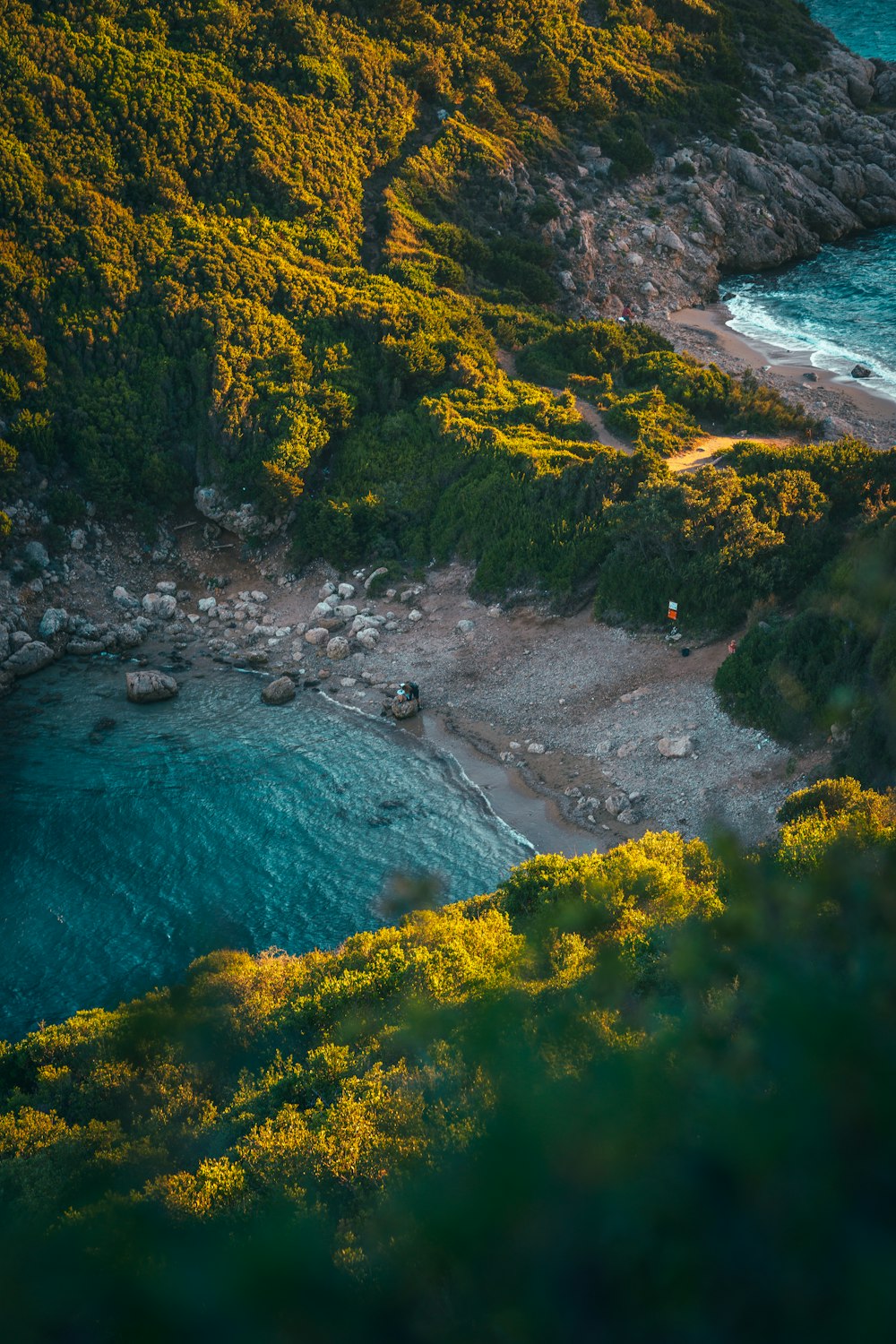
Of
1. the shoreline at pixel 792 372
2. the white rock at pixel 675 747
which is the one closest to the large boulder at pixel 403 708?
the white rock at pixel 675 747

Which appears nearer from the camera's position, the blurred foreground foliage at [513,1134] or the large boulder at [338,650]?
the blurred foreground foliage at [513,1134]

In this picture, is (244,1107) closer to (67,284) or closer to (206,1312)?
(206,1312)

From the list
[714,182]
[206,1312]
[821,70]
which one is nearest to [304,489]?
[206,1312]

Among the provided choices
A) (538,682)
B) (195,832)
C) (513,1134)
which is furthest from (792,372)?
(513,1134)

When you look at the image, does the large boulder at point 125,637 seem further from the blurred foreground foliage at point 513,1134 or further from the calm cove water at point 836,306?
the calm cove water at point 836,306

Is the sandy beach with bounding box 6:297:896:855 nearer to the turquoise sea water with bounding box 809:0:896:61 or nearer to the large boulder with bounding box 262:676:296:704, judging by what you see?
the large boulder with bounding box 262:676:296:704

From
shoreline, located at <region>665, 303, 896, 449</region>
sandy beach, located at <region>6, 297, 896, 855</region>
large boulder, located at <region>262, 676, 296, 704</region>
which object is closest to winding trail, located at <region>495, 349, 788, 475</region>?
shoreline, located at <region>665, 303, 896, 449</region>

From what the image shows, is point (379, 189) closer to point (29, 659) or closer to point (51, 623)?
point (51, 623)
